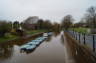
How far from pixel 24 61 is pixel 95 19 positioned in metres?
31.7

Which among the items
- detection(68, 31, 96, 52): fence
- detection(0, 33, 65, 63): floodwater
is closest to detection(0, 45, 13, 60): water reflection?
detection(0, 33, 65, 63): floodwater

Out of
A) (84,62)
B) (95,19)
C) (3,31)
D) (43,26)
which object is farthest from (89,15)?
(84,62)

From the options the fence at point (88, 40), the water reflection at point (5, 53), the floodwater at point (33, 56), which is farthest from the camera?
the water reflection at point (5, 53)

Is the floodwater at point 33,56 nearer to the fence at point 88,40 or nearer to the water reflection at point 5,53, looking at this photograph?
the water reflection at point 5,53

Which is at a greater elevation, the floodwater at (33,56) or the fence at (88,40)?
the fence at (88,40)

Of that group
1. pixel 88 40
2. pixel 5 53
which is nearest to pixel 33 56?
pixel 5 53

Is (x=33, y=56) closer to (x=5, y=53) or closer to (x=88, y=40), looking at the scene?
(x=5, y=53)

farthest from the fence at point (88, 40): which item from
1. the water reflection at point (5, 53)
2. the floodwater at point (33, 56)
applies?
the water reflection at point (5, 53)

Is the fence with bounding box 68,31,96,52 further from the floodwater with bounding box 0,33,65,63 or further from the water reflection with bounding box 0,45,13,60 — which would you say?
the water reflection with bounding box 0,45,13,60

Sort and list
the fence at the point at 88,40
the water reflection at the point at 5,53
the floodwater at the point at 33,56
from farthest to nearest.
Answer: the water reflection at the point at 5,53
the floodwater at the point at 33,56
the fence at the point at 88,40

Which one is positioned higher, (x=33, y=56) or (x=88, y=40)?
(x=88, y=40)

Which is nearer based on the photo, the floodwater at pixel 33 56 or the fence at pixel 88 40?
the fence at pixel 88 40

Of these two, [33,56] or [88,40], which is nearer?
[33,56]

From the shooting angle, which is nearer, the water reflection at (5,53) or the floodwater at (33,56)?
the floodwater at (33,56)
